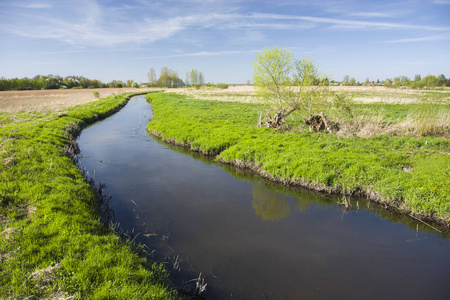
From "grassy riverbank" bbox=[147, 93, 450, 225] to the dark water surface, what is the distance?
0.67m

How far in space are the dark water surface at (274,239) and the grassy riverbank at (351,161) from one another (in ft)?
2.21

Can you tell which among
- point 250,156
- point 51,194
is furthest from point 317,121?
point 51,194

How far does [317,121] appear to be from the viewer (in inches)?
730

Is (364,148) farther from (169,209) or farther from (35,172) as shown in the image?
(35,172)

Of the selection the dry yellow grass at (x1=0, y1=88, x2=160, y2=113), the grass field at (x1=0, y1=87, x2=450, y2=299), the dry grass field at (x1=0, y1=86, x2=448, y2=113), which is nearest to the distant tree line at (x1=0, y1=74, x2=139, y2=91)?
the dry grass field at (x1=0, y1=86, x2=448, y2=113)

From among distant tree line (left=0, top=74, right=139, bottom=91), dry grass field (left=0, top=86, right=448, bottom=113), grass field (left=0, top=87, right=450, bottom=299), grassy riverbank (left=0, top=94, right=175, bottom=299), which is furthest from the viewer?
distant tree line (left=0, top=74, right=139, bottom=91)

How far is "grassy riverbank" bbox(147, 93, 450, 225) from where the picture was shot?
8867 mm

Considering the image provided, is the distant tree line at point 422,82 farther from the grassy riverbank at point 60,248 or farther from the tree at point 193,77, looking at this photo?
the tree at point 193,77

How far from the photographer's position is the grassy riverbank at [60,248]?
14.1ft

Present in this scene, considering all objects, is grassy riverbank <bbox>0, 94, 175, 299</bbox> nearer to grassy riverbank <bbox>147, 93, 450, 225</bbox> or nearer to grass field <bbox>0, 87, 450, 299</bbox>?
grass field <bbox>0, 87, 450, 299</bbox>

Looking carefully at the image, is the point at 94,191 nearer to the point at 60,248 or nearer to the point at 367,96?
the point at 60,248

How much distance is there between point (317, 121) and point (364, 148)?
17.9 feet

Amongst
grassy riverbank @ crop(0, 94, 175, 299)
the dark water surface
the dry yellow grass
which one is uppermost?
the dry yellow grass

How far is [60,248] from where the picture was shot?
207 inches
